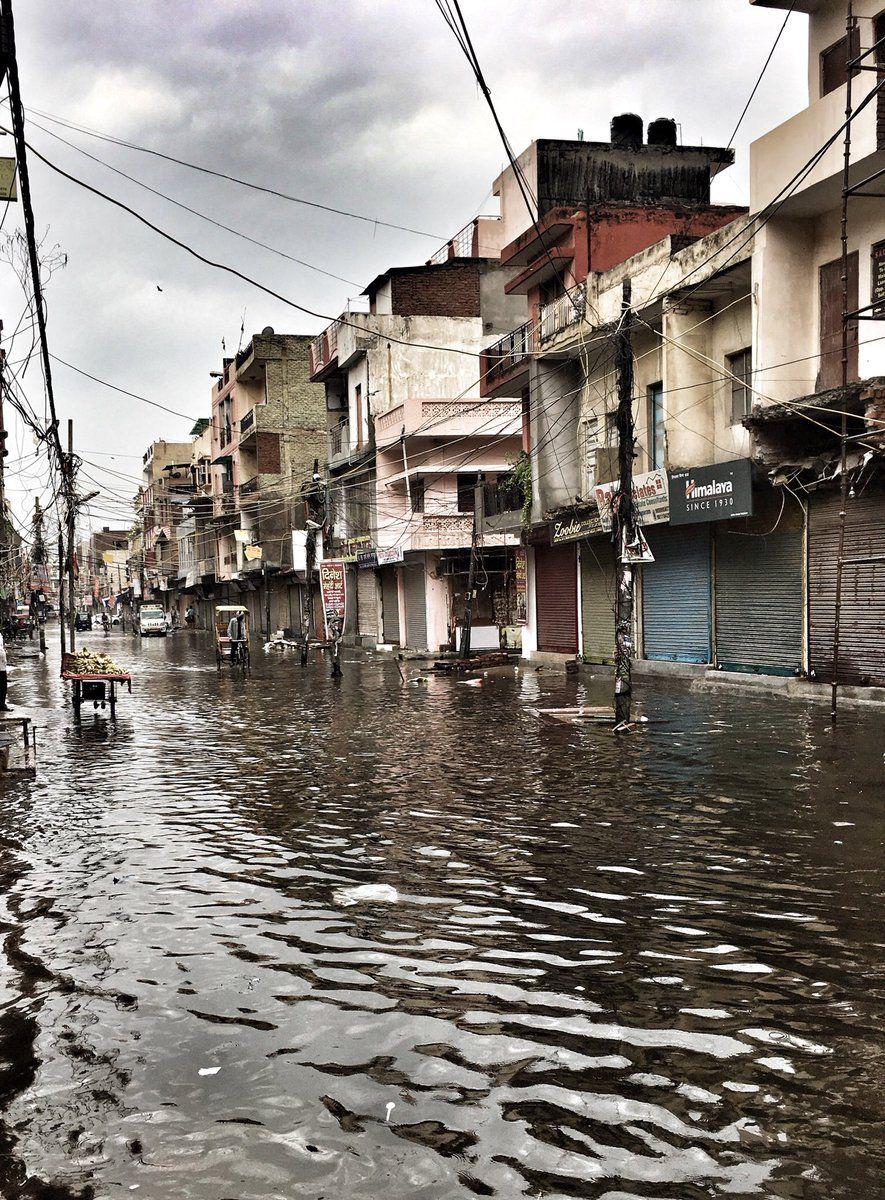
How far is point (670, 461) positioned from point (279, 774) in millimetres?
15078

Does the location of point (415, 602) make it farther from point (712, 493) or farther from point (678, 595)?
point (712, 493)

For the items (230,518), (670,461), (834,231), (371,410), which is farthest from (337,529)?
(834,231)

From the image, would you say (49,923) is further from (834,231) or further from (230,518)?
(230,518)

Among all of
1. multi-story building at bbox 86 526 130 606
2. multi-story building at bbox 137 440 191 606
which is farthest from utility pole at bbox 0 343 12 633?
multi-story building at bbox 86 526 130 606

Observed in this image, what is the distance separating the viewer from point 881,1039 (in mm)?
4539

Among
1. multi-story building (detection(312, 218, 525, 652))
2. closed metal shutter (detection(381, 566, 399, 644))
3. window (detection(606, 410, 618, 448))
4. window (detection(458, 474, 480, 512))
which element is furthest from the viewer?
closed metal shutter (detection(381, 566, 399, 644))

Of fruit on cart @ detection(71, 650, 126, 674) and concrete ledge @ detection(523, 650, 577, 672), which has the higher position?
fruit on cart @ detection(71, 650, 126, 674)

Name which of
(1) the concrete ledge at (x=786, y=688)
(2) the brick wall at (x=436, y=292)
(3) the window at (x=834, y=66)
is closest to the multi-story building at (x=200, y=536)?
(2) the brick wall at (x=436, y=292)

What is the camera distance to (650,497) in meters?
25.3

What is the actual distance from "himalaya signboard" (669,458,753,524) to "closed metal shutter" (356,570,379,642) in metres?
26.0

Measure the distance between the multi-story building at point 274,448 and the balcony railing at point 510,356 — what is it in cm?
2587

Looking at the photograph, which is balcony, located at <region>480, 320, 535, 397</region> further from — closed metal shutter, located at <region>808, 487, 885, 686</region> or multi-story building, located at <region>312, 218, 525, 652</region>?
closed metal shutter, located at <region>808, 487, 885, 686</region>

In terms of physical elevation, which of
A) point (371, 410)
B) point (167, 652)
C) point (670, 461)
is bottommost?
point (167, 652)

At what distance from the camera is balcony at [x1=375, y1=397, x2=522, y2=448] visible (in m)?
39.2
